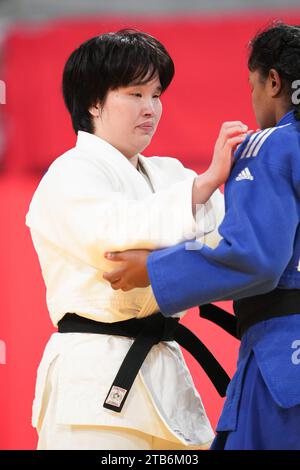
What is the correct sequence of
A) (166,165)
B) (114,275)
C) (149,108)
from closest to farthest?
(114,275) < (149,108) < (166,165)

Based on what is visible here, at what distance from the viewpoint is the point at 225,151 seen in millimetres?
2051

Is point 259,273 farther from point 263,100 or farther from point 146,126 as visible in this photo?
point 146,126

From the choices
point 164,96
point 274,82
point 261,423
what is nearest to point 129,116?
point 274,82

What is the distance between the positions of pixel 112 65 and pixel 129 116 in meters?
0.15

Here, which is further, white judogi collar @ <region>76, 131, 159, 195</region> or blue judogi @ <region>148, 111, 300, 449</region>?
white judogi collar @ <region>76, 131, 159, 195</region>

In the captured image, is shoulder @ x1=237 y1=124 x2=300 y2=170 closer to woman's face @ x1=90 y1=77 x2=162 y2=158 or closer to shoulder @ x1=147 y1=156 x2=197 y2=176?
woman's face @ x1=90 y1=77 x2=162 y2=158

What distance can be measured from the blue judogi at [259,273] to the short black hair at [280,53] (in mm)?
152

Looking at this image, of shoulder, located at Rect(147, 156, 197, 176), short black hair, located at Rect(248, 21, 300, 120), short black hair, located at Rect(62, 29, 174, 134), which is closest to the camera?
short black hair, located at Rect(248, 21, 300, 120)

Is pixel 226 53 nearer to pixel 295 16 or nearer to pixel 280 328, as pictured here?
pixel 295 16

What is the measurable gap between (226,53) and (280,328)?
205 inches

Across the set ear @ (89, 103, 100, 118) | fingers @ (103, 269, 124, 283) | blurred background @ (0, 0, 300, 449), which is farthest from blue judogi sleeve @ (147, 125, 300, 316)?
blurred background @ (0, 0, 300, 449)

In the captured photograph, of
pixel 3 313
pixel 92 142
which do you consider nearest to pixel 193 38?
pixel 3 313

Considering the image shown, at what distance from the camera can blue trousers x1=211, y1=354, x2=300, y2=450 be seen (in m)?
1.93

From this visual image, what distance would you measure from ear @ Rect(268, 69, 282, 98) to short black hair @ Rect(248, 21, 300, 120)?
1 cm
